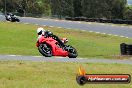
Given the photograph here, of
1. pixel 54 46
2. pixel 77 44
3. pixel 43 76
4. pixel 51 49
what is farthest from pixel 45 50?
pixel 77 44

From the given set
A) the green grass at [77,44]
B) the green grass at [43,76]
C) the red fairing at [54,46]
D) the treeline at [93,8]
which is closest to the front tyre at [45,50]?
the red fairing at [54,46]

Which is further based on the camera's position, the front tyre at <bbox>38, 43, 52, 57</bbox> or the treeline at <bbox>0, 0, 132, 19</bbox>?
the treeline at <bbox>0, 0, 132, 19</bbox>

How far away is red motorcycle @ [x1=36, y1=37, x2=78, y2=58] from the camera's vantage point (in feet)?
62.1

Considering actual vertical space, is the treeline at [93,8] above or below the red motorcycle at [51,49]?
below

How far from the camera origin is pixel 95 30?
44.8 metres

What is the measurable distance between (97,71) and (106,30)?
105ft

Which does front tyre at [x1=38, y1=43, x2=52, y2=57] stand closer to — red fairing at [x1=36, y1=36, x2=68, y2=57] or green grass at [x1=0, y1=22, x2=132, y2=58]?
red fairing at [x1=36, y1=36, x2=68, y2=57]

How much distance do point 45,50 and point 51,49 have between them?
29 centimetres

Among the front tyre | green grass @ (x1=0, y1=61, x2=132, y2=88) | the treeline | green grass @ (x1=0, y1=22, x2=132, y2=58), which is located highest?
green grass @ (x1=0, y1=61, x2=132, y2=88)

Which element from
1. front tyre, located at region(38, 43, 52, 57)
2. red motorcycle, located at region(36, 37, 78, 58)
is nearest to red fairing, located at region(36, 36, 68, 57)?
red motorcycle, located at region(36, 37, 78, 58)

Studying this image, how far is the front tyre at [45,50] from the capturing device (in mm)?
19078

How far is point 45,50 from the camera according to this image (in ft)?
63.0

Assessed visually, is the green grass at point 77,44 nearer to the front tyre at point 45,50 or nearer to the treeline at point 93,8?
the front tyre at point 45,50

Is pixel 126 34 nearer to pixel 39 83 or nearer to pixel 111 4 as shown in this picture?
pixel 39 83
